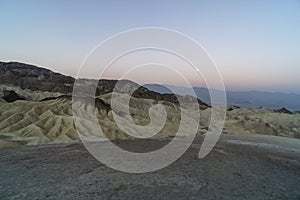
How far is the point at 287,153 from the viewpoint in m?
8.48

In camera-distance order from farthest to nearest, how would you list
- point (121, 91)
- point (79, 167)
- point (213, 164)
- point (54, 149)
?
point (121, 91), point (54, 149), point (213, 164), point (79, 167)

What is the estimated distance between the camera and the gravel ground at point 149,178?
4508 millimetres

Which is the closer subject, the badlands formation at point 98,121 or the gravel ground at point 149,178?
the gravel ground at point 149,178

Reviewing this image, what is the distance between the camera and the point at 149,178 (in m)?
5.30

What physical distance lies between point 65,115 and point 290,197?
4076cm

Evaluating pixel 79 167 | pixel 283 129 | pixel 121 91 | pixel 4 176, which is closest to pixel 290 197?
pixel 79 167

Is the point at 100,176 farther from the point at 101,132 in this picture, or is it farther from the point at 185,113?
the point at 185,113

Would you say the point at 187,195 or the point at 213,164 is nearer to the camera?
the point at 187,195

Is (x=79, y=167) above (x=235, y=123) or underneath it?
above

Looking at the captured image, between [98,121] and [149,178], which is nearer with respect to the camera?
[149,178]

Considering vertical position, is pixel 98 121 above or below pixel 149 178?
below

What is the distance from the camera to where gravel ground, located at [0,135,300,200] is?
14.8ft

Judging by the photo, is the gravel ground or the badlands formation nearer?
the gravel ground

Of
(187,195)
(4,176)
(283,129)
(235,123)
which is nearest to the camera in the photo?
(187,195)
